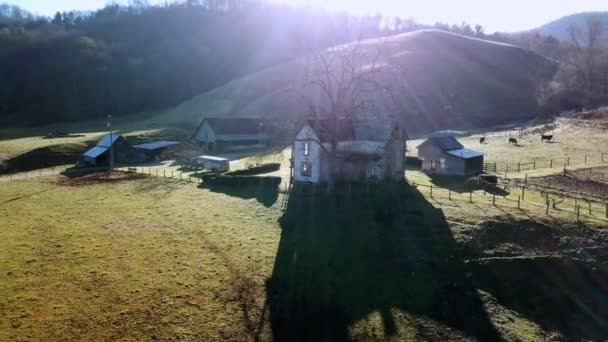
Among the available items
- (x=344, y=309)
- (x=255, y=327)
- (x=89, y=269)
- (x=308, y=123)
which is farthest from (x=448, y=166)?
(x=89, y=269)

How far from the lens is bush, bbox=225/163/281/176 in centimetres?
4988

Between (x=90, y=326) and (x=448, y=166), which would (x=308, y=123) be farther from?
(x=90, y=326)

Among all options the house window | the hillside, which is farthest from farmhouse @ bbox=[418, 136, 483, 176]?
the hillside

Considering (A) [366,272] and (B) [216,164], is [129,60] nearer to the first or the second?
(B) [216,164]

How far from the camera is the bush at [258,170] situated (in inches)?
1964

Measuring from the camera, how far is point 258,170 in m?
51.4

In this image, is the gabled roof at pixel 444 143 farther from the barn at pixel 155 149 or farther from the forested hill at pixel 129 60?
the forested hill at pixel 129 60

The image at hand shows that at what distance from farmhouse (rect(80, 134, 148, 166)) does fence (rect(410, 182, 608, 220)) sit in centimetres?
4436

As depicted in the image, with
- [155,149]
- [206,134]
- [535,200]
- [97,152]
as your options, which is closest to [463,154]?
[535,200]

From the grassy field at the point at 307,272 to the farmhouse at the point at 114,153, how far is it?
2567 cm

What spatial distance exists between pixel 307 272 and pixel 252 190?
17.6m

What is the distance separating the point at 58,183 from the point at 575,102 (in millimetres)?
117937

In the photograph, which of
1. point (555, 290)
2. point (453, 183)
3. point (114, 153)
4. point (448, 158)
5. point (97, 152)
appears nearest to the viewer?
point (555, 290)

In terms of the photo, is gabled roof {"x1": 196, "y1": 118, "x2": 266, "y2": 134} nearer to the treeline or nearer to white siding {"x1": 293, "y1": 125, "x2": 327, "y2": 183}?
white siding {"x1": 293, "y1": 125, "x2": 327, "y2": 183}
